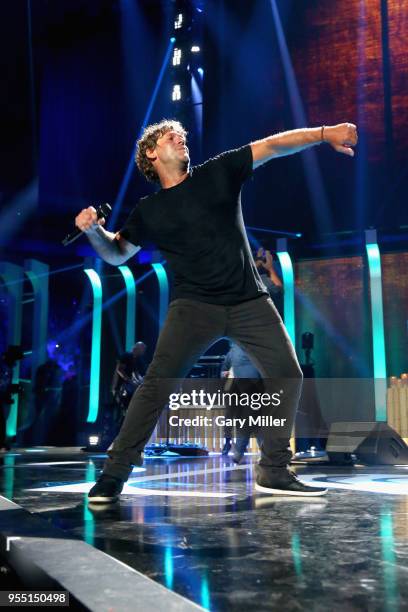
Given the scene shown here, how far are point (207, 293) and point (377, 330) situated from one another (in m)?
6.29

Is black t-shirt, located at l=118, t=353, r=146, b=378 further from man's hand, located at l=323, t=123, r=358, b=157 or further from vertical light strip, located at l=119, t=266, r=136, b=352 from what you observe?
man's hand, located at l=323, t=123, r=358, b=157

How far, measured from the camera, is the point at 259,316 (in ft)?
7.63

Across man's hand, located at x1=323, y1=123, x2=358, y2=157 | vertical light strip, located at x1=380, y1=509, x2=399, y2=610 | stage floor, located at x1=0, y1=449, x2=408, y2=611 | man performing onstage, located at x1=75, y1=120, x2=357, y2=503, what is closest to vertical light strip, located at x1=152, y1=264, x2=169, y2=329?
stage floor, located at x1=0, y1=449, x2=408, y2=611

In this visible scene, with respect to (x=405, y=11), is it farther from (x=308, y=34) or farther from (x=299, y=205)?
(x=299, y=205)

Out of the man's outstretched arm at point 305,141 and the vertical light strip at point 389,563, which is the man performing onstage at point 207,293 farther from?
the vertical light strip at point 389,563

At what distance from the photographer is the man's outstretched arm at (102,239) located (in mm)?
2303

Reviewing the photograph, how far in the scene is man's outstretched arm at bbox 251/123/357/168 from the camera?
7.00 feet

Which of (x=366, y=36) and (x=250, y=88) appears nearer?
(x=366, y=36)

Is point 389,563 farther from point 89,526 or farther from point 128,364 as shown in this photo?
point 128,364

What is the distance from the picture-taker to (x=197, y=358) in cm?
232

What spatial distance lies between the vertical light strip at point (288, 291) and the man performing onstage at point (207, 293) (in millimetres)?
6305

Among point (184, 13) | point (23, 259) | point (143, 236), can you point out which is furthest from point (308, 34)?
point (143, 236)

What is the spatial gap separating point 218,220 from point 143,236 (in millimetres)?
368

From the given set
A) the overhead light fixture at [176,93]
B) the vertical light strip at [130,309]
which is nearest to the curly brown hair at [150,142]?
the vertical light strip at [130,309]
